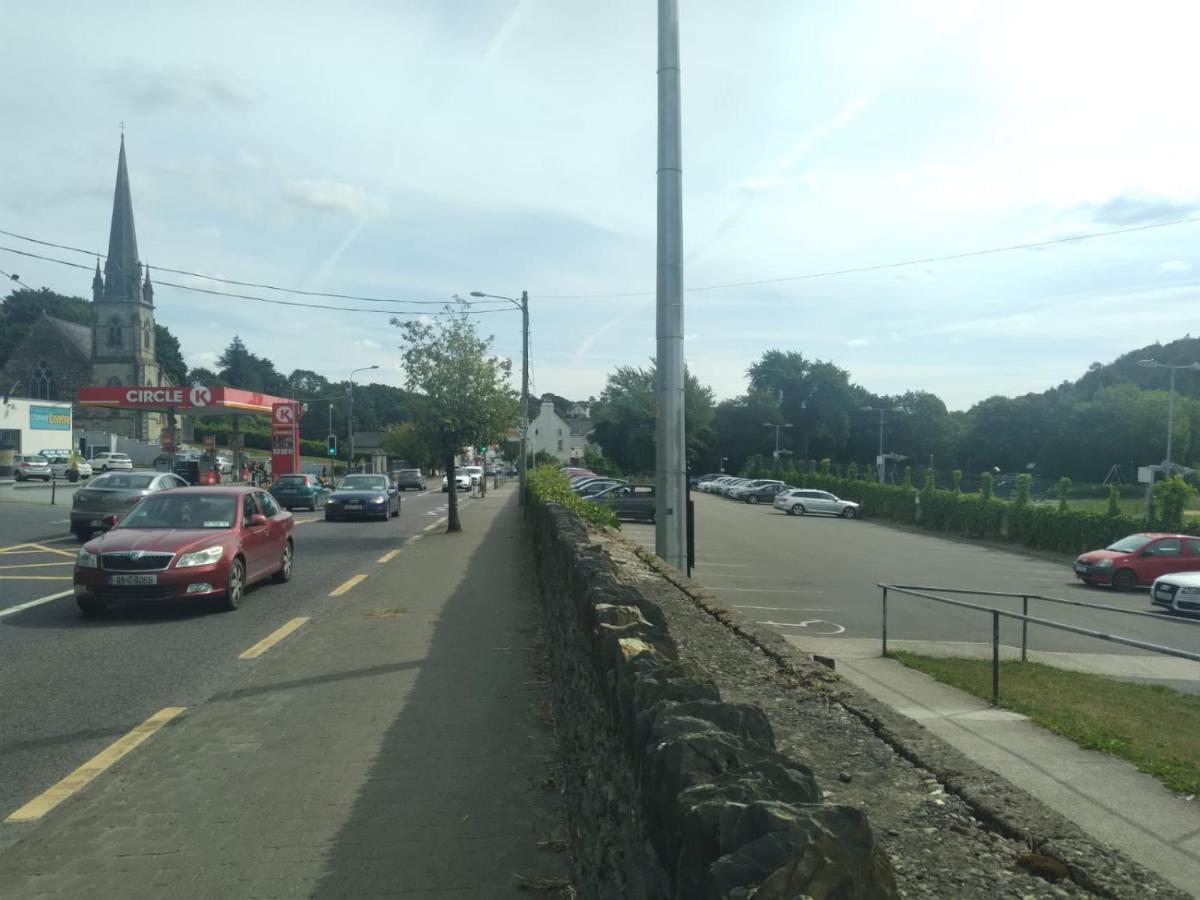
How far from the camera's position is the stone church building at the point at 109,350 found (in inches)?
3346

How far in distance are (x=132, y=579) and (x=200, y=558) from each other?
0.79m

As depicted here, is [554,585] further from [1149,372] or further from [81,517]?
[1149,372]

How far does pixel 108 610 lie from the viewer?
461 inches

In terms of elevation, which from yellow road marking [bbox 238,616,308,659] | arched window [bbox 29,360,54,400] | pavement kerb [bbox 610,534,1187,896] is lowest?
yellow road marking [bbox 238,616,308,659]

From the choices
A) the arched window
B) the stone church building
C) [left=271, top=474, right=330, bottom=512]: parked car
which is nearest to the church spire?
the stone church building

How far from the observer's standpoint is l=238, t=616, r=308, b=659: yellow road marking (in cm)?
A: 949

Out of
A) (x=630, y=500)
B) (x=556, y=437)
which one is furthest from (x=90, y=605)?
(x=556, y=437)

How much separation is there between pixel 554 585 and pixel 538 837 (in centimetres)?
431

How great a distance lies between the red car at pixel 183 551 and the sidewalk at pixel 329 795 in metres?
2.47

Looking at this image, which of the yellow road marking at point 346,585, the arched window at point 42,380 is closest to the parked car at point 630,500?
the yellow road marking at point 346,585

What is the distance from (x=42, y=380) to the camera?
3666 inches

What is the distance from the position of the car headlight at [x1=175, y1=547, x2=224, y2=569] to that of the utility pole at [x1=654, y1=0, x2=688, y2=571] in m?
5.38

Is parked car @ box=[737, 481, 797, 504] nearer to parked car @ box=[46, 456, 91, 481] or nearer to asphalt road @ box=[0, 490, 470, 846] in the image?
parked car @ box=[46, 456, 91, 481]

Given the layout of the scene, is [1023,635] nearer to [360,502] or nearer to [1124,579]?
[1124,579]
